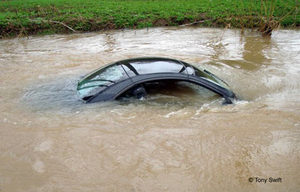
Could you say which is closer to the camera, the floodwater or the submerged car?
the floodwater

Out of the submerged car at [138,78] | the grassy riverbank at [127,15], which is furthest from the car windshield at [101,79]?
the grassy riverbank at [127,15]

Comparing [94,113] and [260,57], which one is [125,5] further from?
[94,113]

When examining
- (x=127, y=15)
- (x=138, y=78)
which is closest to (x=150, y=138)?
(x=138, y=78)

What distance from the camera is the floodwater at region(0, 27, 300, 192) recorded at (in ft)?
12.0

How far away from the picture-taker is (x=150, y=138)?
Result: 175 inches

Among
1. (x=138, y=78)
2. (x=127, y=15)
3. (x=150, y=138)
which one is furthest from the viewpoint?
(x=127, y=15)

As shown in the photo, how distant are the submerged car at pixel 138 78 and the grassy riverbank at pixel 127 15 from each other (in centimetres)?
718

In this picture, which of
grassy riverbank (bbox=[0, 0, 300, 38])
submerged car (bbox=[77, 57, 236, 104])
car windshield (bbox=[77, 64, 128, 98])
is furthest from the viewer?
grassy riverbank (bbox=[0, 0, 300, 38])

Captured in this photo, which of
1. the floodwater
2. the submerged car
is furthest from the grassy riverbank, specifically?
the submerged car

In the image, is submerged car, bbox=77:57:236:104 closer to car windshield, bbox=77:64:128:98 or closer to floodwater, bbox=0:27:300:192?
car windshield, bbox=77:64:128:98

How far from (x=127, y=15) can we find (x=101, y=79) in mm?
8749

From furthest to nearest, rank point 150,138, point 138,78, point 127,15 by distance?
Result: point 127,15 < point 150,138 < point 138,78

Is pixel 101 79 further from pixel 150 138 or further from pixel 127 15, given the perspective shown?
pixel 127 15

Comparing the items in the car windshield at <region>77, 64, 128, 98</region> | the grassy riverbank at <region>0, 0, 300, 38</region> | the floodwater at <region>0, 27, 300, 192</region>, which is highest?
the grassy riverbank at <region>0, 0, 300, 38</region>
